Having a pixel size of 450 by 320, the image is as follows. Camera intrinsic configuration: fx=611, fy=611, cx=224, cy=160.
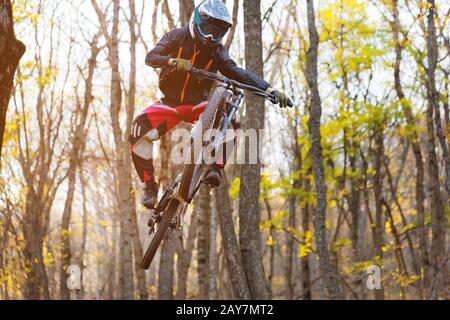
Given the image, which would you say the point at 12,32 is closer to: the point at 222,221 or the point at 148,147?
the point at 148,147

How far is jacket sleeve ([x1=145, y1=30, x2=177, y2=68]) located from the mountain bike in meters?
0.25

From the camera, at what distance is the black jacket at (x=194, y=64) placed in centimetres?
480

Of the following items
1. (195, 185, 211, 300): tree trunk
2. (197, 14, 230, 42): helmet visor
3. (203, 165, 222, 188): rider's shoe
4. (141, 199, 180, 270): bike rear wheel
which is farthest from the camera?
(195, 185, 211, 300): tree trunk

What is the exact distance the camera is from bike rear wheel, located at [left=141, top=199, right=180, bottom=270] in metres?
4.47

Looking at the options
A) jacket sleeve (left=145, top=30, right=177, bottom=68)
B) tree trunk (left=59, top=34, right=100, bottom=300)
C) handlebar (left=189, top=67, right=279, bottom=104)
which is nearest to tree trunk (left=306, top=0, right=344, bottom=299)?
tree trunk (left=59, top=34, right=100, bottom=300)

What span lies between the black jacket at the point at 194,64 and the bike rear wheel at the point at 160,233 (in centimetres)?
84

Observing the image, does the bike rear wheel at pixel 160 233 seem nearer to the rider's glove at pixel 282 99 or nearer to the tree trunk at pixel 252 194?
the rider's glove at pixel 282 99

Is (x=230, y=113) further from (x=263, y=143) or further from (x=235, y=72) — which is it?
(x=263, y=143)

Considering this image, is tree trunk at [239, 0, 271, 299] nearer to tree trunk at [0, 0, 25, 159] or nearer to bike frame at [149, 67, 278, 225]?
bike frame at [149, 67, 278, 225]

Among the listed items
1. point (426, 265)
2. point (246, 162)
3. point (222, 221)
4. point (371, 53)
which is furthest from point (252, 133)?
point (426, 265)

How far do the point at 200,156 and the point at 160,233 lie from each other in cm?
65

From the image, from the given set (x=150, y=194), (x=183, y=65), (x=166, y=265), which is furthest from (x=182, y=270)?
(x=183, y=65)

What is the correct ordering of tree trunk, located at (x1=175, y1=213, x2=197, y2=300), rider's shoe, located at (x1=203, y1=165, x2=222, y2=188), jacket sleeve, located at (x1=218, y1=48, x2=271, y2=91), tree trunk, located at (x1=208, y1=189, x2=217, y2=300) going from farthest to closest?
1. tree trunk, located at (x1=208, y1=189, x2=217, y2=300)
2. tree trunk, located at (x1=175, y1=213, x2=197, y2=300)
3. jacket sleeve, located at (x1=218, y1=48, x2=271, y2=91)
4. rider's shoe, located at (x1=203, y1=165, x2=222, y2=188)

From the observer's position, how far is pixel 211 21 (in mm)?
4574
